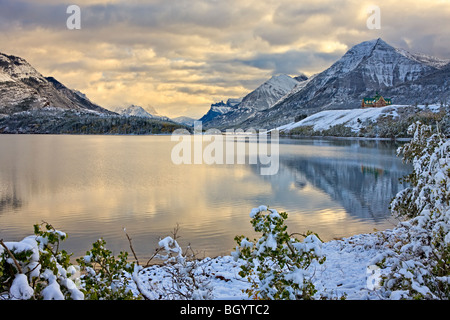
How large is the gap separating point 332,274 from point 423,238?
3.54 meters

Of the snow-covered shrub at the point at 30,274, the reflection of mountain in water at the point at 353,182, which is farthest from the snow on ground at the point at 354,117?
the snow-covered shrub at the point at 30,274

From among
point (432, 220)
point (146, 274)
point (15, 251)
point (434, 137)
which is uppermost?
point (434, 137)

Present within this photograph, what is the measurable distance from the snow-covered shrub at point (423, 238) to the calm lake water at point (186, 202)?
4924mm

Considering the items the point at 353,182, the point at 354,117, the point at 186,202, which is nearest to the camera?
the point at 186,202

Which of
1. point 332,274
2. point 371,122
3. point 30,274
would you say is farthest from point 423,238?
point 371,122

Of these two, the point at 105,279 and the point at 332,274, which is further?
the point at 332,274

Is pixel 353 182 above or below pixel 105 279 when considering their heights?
below

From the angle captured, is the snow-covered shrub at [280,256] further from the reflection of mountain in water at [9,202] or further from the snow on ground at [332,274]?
the reflection of mountain in water at [9,202]

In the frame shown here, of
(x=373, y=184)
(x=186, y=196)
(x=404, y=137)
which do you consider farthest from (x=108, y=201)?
(x=404, y=137)

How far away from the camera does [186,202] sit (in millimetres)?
27484

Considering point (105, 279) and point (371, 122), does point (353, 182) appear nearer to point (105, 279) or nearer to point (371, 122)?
point (105, 279)

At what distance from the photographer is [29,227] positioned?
65.4 feet

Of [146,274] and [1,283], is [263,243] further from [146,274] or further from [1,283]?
[146,274]
